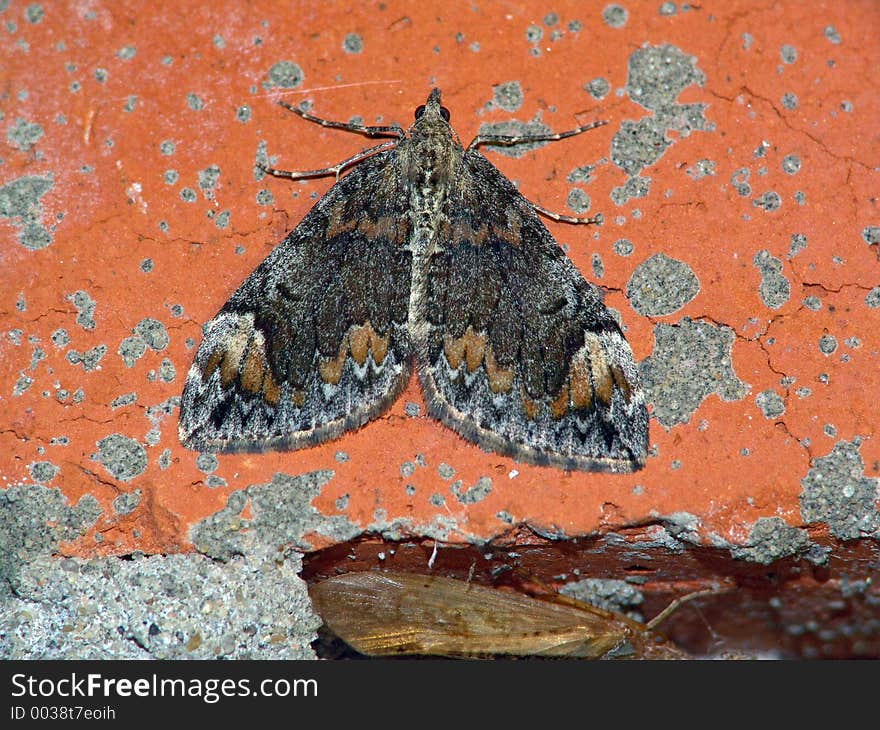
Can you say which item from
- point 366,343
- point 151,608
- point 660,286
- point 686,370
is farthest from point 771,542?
point 151,608

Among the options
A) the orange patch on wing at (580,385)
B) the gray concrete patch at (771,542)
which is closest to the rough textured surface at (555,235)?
the gray concrete patch at (771,542)

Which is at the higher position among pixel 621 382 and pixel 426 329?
pixel 426 329

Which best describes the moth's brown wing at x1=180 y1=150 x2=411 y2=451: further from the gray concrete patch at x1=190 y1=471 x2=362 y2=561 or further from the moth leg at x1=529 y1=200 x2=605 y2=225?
the moth leg at x1=529 y1=200 x2=605 y2=225

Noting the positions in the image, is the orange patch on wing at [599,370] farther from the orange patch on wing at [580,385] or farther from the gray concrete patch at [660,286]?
the gray concrete patch at [660,286]

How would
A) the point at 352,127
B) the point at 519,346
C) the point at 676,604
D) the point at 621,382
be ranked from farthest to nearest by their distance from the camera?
1. the point at 352,127
2. the point at 676,604
3. the point at 519,346
4. the point at 621,382

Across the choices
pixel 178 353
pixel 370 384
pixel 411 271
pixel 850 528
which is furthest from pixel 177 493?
pixel 850 528

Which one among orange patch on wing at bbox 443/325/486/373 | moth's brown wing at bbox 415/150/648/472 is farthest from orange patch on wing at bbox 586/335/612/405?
orange patch on wing at bbox 443/325/486/373

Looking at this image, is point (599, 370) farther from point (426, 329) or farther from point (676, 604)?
point (676, 604)

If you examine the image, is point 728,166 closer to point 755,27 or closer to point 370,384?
point 755,27
